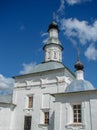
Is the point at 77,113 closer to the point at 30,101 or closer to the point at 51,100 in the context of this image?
the point at 51,100

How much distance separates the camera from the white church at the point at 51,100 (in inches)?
504

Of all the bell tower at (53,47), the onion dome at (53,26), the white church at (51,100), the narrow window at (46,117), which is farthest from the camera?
the onion dome at (53,26)

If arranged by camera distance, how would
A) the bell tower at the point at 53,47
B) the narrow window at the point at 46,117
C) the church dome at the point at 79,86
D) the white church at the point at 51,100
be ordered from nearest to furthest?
the white church at the point at 51,100 < the church dome at the point at 79,86 < the narrow window at the point at 46,117 < the bell tower at the point at 53,47

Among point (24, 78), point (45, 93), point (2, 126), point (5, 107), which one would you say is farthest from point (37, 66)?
point (2, 126)

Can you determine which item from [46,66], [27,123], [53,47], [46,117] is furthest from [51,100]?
[53,47]

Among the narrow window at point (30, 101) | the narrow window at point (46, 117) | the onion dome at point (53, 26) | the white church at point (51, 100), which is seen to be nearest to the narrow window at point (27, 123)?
the white church at point (51, 100)

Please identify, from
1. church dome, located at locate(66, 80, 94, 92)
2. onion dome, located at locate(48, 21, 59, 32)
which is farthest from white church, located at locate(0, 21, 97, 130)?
onion dome, located at locate(48, 21, 59, 32)

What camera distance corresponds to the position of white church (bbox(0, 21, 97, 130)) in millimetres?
12805

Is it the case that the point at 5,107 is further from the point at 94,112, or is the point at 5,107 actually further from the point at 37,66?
the point at 94,112

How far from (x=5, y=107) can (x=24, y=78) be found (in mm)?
3583

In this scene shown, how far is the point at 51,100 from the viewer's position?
1733 cm

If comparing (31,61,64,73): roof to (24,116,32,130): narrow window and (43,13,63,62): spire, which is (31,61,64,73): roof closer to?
(43,13,63,62): spire

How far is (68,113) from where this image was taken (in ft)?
42.8

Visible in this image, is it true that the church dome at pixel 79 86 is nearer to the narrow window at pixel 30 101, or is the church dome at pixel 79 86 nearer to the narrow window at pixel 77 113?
Result: the narrow window at pixel 77 113
